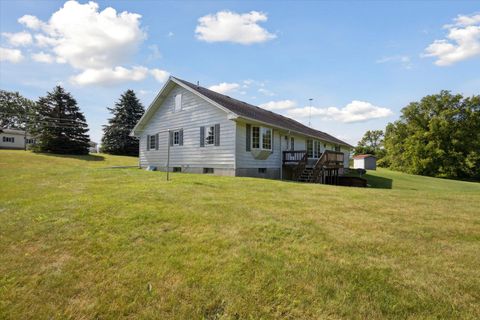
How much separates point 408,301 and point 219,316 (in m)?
2.15

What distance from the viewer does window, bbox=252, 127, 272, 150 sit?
50.2ft

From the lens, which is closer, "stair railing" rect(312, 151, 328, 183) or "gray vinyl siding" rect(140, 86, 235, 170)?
"gray vinyl siding" rect(140, 86, 235, 170)

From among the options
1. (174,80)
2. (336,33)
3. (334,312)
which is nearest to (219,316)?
(334,312)

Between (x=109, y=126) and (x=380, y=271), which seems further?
(x=109, y=126)

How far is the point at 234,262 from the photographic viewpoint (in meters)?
3.68

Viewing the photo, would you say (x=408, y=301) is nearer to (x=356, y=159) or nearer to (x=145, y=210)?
(x=145, y=210)

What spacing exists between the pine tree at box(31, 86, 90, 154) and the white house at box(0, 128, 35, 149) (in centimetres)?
1287

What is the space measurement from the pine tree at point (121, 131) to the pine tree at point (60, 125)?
4.63 m

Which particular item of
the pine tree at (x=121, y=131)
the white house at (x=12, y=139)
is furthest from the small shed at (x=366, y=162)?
the white house at (x=12, y=139)

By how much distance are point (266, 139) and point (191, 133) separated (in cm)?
493

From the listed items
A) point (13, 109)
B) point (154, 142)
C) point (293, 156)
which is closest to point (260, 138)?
point (293, 156)

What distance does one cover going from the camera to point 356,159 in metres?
43.3

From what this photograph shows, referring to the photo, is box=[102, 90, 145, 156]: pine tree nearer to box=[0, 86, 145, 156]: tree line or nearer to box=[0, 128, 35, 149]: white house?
box=[0, 86, 145, 156]: tree line

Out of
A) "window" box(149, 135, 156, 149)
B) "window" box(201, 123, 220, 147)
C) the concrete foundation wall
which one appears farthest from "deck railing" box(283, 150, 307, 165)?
"window" box(149, 135, 156, 149)
